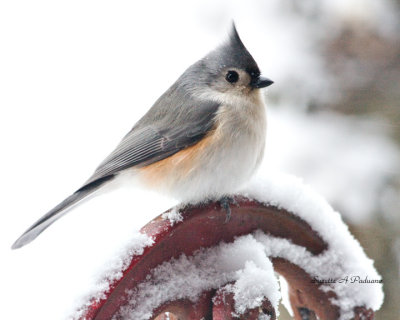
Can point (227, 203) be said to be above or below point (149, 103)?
below

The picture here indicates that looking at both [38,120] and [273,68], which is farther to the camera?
[38,120]

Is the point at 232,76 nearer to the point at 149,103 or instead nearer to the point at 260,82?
the point at 260,82

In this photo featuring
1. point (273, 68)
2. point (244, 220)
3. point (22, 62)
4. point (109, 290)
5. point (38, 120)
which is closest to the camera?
point (109, 290)

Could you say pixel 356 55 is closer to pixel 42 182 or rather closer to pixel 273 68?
pixel 273 68

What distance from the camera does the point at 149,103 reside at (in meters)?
4.11

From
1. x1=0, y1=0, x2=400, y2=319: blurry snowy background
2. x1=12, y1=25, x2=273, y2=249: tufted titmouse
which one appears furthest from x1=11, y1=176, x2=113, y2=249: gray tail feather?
x1=0, y1=0, x2=400, y2=319: blurry snowy background

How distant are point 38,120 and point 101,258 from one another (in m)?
3.36

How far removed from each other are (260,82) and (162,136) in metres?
0.44

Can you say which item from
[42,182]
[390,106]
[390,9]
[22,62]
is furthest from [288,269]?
[22,62]

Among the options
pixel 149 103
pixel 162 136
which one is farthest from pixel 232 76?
pixel 149 103

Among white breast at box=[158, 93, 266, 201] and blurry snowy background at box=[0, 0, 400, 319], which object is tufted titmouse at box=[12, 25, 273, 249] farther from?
blurry snowy background at box=[0, 0, 400, 319]

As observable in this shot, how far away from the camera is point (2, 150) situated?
3.96 metres

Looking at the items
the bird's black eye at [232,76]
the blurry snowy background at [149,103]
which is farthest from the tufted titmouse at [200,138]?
the blurry snowy background at [149,103]

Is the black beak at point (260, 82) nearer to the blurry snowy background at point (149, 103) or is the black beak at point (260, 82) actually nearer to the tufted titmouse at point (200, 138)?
the tufted titmouse at point (200, 138)
